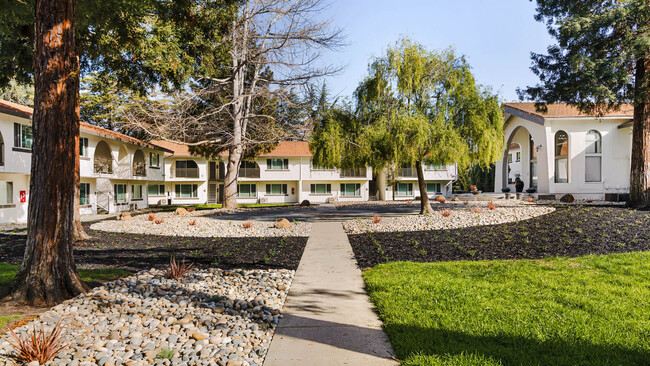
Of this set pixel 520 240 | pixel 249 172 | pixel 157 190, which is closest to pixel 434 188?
pixel 249 172

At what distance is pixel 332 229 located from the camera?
46.8 feet

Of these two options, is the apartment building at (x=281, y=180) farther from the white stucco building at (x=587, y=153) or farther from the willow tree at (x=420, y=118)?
the willow tree at (x=420, y=118)

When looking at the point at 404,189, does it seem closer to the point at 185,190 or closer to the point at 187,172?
the point at 187,172

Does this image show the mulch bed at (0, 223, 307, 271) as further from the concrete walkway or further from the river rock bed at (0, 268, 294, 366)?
the river rock bed at (0, 268, 294, 366)

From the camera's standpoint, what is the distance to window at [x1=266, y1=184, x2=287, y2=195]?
4359 centimetres

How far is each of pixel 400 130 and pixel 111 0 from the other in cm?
996

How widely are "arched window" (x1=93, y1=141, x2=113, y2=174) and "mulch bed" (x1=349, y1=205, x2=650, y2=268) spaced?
867 inches

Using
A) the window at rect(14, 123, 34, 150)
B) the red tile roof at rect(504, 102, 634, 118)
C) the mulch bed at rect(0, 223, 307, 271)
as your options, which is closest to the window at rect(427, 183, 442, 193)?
the red tile roof at rect(504, 102, 634, 118)

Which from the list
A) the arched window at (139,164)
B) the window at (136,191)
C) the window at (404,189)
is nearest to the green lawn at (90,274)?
the arched window at (139,164)

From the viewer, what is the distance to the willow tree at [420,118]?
14.9 meters

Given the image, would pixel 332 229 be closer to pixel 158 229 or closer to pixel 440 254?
pixel 440 254

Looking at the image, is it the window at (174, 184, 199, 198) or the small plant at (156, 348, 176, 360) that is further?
the window at (174, 184, 199, 198)

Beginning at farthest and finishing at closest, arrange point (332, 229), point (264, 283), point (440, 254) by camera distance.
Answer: point (332, 229), point (440, 254), point (264, 283)

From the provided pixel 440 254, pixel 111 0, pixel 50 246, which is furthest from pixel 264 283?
pixel 111 0
